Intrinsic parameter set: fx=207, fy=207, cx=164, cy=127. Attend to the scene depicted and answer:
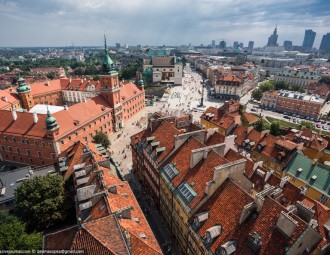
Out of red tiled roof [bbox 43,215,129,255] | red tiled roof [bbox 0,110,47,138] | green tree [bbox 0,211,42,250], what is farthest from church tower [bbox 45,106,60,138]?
red tiled roof [bbox 43,215,129,255]

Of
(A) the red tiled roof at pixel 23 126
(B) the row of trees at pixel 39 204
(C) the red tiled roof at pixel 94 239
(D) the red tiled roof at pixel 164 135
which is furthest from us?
(A) the red tiled roof at pixel 23 126

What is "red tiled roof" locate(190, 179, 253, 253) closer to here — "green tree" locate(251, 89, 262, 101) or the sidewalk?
the sidewalk

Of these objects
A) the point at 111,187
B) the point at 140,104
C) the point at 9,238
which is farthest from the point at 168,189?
the point at 140,104

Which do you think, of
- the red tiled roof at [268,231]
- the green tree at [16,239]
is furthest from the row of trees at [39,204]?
the red tiled roof at [268,231]

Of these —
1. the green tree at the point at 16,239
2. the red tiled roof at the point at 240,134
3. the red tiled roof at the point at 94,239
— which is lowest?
the red tiled roof at the point at 240,134

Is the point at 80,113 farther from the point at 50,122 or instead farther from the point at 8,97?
the point at 8,97

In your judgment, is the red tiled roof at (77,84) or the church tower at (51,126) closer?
the church tower at (51,126)

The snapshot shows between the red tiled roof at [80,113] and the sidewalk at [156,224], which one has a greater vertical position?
the red tiled roof at [80,113]

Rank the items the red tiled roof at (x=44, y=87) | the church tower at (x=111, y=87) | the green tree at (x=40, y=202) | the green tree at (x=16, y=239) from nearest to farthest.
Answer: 1. the green tree at (x=16, y=239)
2. the green tree at (x=40, y=202)
3. the church tower at (x=111, y=87)
4. the red tiled roof at (x=44, y=87)

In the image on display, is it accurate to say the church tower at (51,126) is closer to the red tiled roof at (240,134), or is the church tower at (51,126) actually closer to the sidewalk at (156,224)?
the sidewalk at (156,224)
